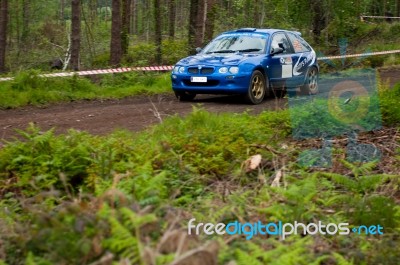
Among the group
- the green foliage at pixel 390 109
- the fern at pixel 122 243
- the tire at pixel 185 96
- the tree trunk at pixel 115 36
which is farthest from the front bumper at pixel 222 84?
the fern at pixel 122 243

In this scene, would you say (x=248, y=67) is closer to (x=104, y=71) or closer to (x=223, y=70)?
(x=223, y=70)

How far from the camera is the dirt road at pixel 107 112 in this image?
9.46 m

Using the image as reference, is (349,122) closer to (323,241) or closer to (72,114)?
(323,241)

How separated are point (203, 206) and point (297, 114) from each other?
3.84 m

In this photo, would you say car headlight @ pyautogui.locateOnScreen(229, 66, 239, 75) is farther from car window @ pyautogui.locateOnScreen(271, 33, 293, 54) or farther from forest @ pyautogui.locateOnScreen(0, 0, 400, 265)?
car window @ pyautogui.locateOnScreen(271, 33, 293, 54)

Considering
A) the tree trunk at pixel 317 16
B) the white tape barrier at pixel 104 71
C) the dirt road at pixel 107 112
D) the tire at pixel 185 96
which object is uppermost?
the tree trunk at pixel 317 16

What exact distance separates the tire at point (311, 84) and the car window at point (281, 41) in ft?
3.05

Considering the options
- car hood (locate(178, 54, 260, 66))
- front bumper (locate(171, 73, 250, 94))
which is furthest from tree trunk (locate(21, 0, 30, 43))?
front bumper (locate(171, 73, 250, 94))

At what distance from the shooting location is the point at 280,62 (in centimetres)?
1302

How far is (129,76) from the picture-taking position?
642 inches

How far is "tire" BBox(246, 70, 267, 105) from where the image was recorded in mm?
12000

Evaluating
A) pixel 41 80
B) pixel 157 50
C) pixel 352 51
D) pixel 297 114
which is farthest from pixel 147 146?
pixel 352 51

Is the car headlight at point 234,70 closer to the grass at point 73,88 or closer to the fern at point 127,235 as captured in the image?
the grass at point 73,88

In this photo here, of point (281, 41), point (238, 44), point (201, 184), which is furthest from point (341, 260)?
point (281, 41)
